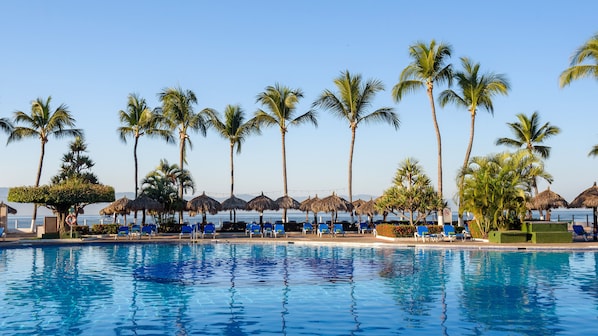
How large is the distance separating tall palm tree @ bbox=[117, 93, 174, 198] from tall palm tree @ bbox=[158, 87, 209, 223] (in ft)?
2.54

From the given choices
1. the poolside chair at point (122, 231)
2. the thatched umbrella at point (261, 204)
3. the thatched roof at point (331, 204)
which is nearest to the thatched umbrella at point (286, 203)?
the thatched umbrella at point (261, 204)

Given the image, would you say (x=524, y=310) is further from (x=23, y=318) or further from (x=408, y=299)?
(x=23, y=318)

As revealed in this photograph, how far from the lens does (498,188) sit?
987 inches

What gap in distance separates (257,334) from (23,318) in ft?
14.4

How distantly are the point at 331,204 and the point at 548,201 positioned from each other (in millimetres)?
13142

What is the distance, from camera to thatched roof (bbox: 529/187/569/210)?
33.6 metres

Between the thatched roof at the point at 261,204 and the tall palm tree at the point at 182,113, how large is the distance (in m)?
5.15

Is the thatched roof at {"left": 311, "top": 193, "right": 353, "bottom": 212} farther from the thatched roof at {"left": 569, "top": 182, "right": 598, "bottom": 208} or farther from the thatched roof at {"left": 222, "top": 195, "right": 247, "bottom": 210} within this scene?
the thatched roof at {"left": 569, "top": 182, "right": 598, "bottom": 208}

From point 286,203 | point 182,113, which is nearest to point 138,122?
point 182,113

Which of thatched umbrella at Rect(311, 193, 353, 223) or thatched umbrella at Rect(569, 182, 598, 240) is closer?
thatched umbrella at Rect(569, 182, 598, 240)

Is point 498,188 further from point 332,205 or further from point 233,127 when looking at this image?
point 233,127

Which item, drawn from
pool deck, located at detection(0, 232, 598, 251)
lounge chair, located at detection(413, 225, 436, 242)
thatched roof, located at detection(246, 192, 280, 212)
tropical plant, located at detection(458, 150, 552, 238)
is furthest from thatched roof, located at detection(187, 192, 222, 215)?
tropical plant, located at detection(458, 150, 552, 238)

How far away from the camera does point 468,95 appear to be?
32.0 m

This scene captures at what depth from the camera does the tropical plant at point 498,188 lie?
983 inches
